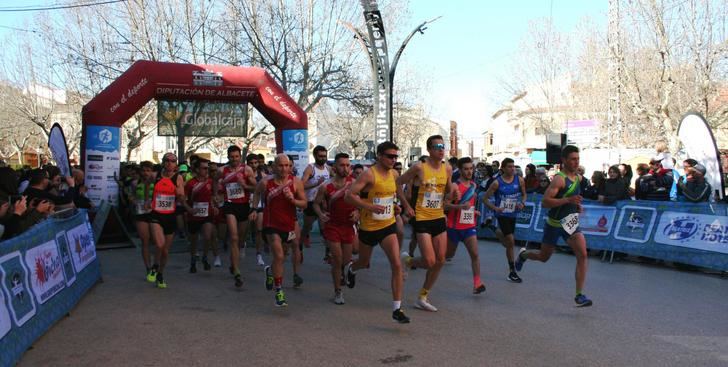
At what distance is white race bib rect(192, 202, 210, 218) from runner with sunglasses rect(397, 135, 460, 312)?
378 cm

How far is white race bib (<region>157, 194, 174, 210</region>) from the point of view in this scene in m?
8.60

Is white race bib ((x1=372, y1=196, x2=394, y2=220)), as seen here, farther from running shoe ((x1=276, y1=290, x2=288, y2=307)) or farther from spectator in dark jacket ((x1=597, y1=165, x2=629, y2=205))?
spectator in dark jacket ((x1=597, y1=165, x2=629, y2=205))

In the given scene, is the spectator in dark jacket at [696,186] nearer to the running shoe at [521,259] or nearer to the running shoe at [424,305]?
the running shoe at [521,259]

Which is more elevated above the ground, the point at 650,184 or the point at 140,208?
the point at 650,184

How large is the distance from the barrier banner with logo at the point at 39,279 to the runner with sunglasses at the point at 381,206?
3026mm

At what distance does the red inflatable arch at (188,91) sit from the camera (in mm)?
14344

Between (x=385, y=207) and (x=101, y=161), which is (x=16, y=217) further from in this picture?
(x=101, y=161)

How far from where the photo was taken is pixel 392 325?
20.8ft

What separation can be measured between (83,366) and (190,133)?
41.1ft

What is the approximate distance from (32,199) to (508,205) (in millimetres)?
6231

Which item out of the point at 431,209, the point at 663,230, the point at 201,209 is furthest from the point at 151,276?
the point at 663,230

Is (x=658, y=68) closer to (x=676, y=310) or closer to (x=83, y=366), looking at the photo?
(x=676, y=310)

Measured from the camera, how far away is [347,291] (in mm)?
8227

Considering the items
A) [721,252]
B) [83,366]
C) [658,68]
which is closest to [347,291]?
[83,366]
